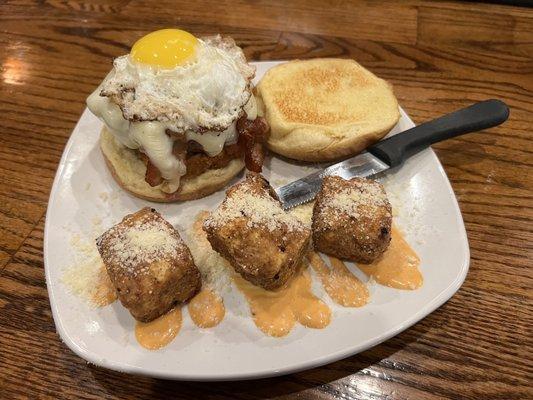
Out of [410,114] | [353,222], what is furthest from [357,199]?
[410,114]

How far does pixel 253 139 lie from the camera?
240 centimetres

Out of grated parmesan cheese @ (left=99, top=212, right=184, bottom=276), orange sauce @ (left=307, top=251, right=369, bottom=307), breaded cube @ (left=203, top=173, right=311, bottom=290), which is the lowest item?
orange sauce @ (left=307, top=251, right=369, bottom=307)

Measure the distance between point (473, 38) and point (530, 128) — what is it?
3.53 feet

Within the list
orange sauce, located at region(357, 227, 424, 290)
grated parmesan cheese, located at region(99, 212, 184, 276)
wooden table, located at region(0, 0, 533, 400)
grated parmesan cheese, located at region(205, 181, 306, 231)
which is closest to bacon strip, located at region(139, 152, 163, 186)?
grated parmesan cheese, located at region(99, 212, 184, 276)

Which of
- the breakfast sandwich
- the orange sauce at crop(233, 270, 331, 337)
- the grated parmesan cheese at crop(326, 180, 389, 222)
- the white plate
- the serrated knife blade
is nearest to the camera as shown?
the white plate

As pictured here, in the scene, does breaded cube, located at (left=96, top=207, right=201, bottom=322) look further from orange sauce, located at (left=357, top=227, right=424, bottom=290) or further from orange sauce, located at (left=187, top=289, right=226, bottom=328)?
orange sauce, located at (left=357, top=227, right=424, bottom=290)

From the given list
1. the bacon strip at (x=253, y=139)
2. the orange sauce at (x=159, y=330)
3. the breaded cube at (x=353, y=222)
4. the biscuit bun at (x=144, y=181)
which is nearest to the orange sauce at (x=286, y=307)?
the breaded cube at (x=353, y=222)

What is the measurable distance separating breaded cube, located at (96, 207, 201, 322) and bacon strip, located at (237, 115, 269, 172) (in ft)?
2.18

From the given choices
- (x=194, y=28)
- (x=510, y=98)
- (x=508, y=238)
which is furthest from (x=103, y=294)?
(x=510, y=98)

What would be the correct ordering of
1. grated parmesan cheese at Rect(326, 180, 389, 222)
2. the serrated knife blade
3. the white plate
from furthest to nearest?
1. the serrated knife blade
2. grated parmesan cheese at Rect(326, 180, 389, 222)
3. the white plate

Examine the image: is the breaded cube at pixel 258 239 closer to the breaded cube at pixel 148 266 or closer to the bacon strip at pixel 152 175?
the breaded cube at pixel 148 266

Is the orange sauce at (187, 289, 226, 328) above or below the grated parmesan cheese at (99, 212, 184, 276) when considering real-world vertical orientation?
below

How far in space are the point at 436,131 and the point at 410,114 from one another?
606 millimetres

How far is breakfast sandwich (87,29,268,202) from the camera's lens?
6.89 ft
